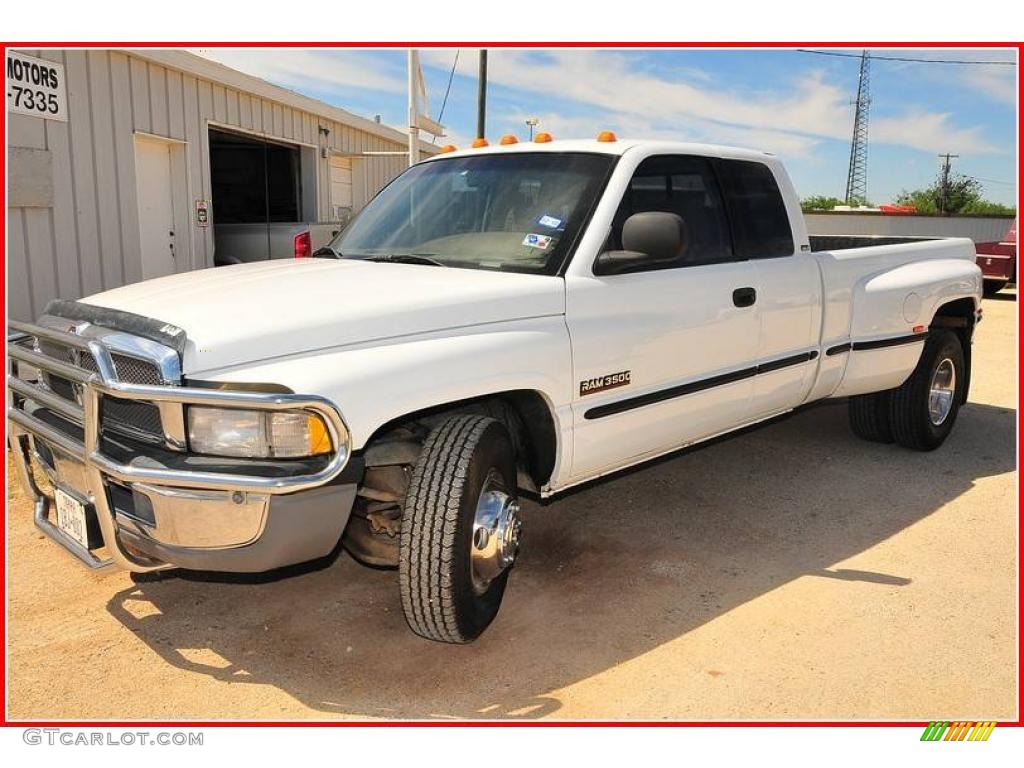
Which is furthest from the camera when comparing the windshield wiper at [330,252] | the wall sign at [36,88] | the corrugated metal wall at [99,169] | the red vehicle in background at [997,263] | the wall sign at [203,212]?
the red vehicle in background at [997,263]

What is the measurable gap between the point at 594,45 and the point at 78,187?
18.1ft

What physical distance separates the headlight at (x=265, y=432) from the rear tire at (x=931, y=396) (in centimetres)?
457

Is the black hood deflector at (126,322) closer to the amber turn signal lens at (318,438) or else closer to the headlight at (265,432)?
the headlight at (265,432)

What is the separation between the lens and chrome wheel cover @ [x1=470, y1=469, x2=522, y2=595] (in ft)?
11.1

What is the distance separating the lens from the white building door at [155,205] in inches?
363

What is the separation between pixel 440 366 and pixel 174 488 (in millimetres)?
975

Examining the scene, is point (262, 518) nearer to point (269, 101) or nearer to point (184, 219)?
point (184, 219)

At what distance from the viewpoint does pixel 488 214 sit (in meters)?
4.14

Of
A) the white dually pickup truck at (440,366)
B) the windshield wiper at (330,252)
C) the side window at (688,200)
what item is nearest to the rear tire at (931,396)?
the white dually pickup truck at (440,366)

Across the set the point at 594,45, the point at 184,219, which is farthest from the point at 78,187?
the point at 594,45

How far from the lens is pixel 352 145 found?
14836mm

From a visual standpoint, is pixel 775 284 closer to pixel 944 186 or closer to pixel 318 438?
pixel 318 438

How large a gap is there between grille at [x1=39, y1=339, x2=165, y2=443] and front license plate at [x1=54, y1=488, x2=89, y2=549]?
312 millimetres

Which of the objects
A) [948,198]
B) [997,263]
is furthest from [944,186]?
[997,263]
